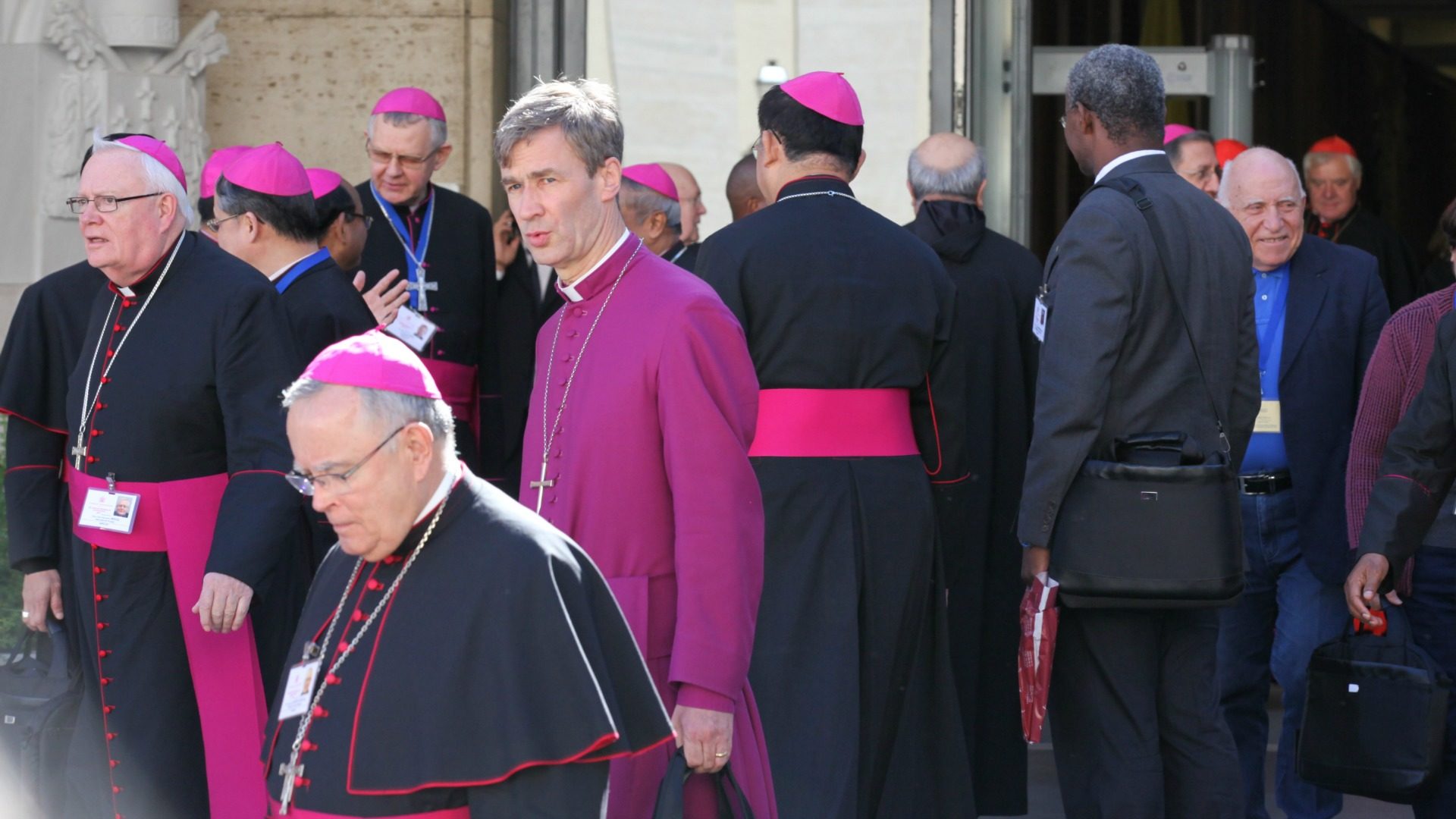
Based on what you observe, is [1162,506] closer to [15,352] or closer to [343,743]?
[343,743]

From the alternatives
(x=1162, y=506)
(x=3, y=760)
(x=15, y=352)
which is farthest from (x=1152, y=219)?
(x=3, y=760)

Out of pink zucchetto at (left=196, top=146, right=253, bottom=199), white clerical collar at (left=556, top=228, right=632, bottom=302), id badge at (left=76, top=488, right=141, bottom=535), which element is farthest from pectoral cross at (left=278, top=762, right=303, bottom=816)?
pink zucchetto at (left=196, top=146, right=253, bottom=199)

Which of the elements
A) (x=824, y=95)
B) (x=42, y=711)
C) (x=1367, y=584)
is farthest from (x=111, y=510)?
(x=1367, y=584)

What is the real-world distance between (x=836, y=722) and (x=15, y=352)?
2.20m

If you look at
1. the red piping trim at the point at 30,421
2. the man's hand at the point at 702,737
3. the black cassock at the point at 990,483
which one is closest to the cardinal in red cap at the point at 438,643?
the man's hand at the point at 702,737

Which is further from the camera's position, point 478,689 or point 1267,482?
point 1267,482

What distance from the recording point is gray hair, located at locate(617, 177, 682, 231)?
6477mm

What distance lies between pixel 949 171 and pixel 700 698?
2737 millimetres

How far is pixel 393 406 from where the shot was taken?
2.85 m

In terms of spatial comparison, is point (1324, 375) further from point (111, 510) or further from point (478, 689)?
point (478, 689)

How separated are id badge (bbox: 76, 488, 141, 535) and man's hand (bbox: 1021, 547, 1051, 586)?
203 cm

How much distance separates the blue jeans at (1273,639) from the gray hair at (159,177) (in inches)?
114

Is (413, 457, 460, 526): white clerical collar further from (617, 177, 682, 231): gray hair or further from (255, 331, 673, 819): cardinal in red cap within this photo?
(617, 177, 682, 231): gray hair

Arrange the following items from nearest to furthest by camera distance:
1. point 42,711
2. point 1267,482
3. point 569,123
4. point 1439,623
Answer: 1. point 569,123
2. point 42,711
3. point 1439,623
4. point 1267,482
